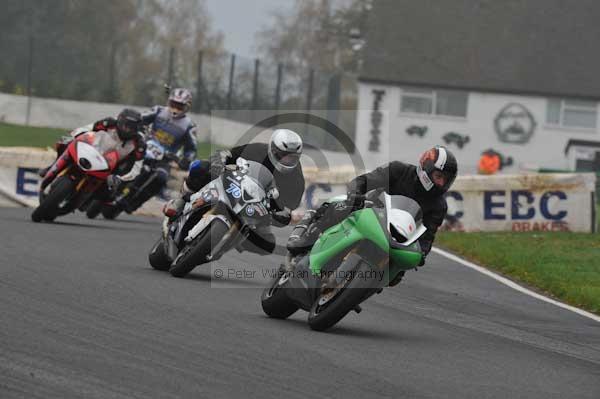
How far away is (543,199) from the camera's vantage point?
2142 centimetres

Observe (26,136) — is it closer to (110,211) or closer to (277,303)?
(110,211)

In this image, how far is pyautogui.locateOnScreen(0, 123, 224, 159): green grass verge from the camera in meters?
34.3

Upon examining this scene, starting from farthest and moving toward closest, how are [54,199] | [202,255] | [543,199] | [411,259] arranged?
[543,199], [54,199], [202,255], [411,259]

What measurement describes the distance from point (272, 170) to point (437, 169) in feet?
7.29

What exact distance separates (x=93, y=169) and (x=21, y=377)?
371 inches

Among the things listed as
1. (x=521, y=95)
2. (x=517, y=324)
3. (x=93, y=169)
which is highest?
(x=521, y=95)

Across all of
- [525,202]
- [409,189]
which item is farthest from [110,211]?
[409,189]

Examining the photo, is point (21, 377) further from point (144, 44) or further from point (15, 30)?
point (144, 44)

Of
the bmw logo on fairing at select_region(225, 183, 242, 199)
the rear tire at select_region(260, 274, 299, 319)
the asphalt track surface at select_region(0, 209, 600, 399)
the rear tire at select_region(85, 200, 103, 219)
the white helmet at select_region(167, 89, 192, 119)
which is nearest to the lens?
the asphalt track surface at select_region(0, 209, 600, 399)

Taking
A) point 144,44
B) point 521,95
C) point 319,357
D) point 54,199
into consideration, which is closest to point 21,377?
point 319,357

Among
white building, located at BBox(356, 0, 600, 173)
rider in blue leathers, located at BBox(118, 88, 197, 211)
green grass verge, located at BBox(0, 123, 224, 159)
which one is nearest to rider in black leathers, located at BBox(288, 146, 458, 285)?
rider in blue leathers, located at BBox(118, 88, 197, 211)

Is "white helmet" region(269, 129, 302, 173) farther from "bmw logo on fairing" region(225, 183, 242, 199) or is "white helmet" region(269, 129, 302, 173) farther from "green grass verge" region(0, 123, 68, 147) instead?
"green grass verge" region(0, 123, 68, 147)

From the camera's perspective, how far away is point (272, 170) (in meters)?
11.5

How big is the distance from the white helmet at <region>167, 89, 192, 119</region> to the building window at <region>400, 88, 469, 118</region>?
34149 millimetres
